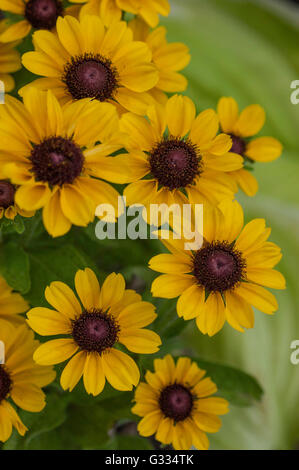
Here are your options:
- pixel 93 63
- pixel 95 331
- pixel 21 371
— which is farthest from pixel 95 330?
pixel 93 63

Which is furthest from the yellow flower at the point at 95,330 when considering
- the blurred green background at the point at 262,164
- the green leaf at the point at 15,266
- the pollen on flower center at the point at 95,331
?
the blurred green background at the point at 262,164

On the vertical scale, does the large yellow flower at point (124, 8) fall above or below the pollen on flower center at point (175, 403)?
→ above

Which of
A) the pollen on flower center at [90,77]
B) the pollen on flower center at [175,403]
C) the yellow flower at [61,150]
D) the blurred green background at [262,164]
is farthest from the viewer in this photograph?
the blurred green background at [262,164]

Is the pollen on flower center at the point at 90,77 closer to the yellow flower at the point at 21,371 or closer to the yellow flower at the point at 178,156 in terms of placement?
the yellow flower at the point at 178,156

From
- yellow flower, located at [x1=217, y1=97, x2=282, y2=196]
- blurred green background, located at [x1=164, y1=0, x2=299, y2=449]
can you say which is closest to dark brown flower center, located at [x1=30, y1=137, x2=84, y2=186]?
yellow flower, located at [x1=217, y1=97, x2=282, y2=196]

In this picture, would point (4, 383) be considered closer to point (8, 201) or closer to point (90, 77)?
point (8, 201)

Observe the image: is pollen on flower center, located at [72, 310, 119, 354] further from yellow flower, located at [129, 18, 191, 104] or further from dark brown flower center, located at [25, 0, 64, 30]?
dark brown flower center, located at [25, 0, 64, 30]
